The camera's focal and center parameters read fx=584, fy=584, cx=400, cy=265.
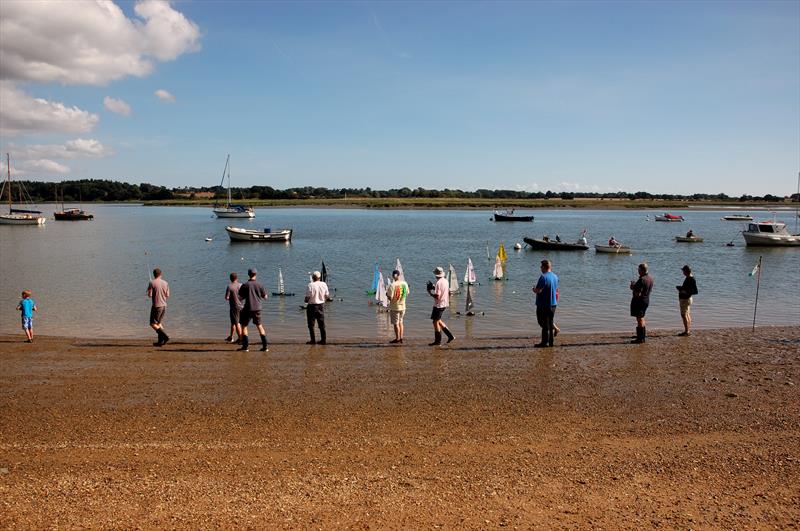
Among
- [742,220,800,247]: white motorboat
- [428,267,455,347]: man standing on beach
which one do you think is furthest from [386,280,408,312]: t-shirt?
[742,220,800,247]: white motorboat

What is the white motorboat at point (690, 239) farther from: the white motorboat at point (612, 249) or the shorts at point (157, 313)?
the shorts at point (157, 313)

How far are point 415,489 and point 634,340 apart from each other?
33.4 ft

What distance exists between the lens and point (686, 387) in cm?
1033

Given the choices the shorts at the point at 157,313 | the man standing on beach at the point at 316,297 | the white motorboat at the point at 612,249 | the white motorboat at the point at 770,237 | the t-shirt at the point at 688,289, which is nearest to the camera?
the man standing on beach at the point at 316,297

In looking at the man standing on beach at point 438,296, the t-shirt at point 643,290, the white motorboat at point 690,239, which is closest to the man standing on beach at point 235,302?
the man standing on beach at point 438,296

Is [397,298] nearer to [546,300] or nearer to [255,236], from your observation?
[546,300]

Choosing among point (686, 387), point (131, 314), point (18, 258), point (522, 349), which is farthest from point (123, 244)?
point (686, 387)

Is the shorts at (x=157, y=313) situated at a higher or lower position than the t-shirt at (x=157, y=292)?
lower

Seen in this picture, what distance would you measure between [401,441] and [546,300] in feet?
22.2

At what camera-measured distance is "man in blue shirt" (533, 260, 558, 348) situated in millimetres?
13391

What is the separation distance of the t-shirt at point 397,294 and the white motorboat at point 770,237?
2334 inches

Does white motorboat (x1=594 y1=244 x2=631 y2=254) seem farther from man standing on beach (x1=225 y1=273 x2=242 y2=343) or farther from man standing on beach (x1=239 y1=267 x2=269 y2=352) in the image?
man standing on beach (x1=239 y1=267 x2=269 y2=352)

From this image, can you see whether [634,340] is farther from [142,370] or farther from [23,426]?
[23,426]

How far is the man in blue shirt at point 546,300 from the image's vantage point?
13391 mm
